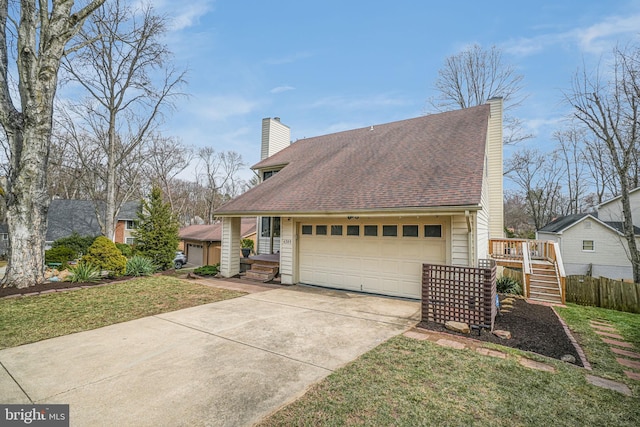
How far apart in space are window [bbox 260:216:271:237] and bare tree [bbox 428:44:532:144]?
1641cm

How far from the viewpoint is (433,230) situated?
765cm

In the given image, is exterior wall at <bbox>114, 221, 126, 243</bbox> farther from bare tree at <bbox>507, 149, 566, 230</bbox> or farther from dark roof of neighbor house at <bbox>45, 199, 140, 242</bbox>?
bare tree at <bbox>507, 149, 566, 230</bbox>

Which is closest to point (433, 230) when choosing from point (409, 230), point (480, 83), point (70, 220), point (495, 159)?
point (409, 230)

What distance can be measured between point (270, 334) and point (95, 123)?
1954cm

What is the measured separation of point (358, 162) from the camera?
10758 millimetres

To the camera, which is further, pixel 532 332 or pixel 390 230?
pixel 390 230

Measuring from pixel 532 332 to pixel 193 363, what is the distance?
6002 millimetres

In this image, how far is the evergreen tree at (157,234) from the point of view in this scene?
12383mm

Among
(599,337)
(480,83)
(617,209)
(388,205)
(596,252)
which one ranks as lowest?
(599,337)

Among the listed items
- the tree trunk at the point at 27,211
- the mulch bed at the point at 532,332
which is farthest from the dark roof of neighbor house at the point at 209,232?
the mulch bed at the point at 532,332

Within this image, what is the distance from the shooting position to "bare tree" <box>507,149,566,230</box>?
2986 centimetres

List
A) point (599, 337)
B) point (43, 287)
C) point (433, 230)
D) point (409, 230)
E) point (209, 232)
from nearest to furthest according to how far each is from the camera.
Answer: point (599, 337)
point (433, 230)
point (409, 230)
point (43, 287)
point (209, 232)

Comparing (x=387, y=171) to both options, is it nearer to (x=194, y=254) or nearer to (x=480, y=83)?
(x=480, y=83)

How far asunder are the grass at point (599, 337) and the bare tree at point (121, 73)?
1856 cm
